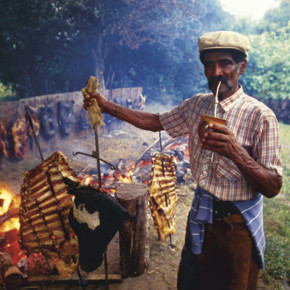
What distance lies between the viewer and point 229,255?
2.32 meters

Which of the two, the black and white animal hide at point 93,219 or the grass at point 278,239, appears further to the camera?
the grass at point 278,239

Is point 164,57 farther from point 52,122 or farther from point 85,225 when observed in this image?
point 85,225

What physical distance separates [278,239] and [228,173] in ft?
11.8

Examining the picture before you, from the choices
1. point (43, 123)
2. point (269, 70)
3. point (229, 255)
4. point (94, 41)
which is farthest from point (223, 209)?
point (269, 70)

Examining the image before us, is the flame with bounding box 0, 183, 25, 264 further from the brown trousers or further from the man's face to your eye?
the man's face

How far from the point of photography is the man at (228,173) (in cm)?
185

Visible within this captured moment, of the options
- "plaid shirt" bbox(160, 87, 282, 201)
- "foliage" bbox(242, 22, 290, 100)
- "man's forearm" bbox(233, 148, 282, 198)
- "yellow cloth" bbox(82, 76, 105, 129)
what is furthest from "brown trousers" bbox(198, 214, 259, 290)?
"foliage" bbox(242, 22, 290, 100)

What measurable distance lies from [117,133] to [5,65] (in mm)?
7873

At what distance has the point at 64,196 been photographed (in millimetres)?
2346

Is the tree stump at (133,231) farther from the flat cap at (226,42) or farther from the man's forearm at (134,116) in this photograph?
the flat cap at (226,42)

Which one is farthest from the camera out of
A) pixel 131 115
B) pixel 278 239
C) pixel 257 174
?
pixel 278 239

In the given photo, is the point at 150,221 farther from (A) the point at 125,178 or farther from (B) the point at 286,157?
(B) the point at 286,157

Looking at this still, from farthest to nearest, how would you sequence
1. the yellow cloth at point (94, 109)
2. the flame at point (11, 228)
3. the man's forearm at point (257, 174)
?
the flame at point (11, 228), the yellow cloth at point (94, 109), the man's forearm at point (257, 174)

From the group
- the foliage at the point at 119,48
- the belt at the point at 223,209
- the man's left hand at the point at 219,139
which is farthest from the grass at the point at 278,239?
the foliage at the point at 119,48
